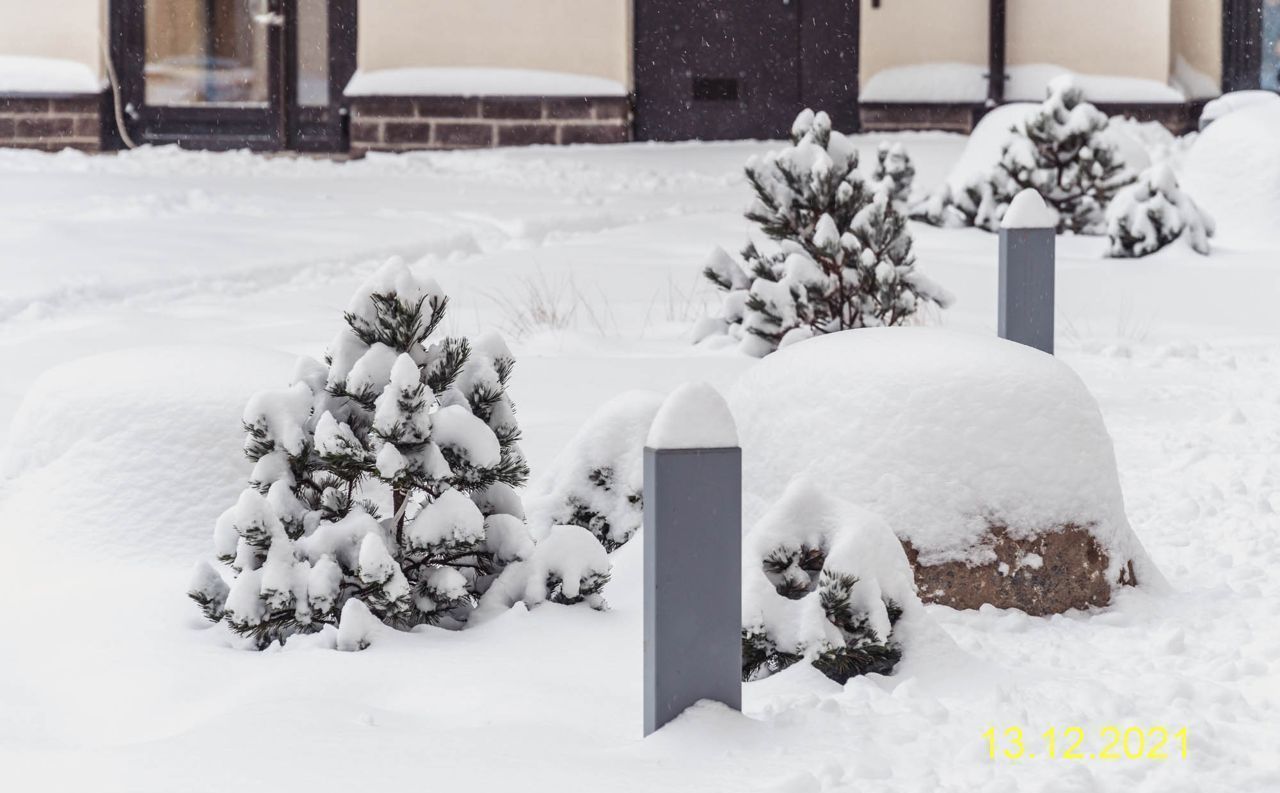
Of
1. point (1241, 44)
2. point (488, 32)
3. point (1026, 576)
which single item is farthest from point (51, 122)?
point (1026, 576)

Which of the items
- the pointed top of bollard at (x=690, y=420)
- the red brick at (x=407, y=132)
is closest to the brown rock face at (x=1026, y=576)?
the pointed top of bollard at (x=690, y=420)

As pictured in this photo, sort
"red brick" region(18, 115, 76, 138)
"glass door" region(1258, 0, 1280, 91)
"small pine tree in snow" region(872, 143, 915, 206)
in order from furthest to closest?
"glass door" region(1258, 0, 1280, 91), "red brick" region(18, 115, 76, 138), "small pine tree in snow" region(872, 143, 915, 206)

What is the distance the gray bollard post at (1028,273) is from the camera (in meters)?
5.50

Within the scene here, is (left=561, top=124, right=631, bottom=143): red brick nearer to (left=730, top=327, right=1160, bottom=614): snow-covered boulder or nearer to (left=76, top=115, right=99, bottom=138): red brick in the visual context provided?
(left=76, top=115, right=99, bottom=138): red brick

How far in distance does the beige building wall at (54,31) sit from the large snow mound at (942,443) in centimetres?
1377

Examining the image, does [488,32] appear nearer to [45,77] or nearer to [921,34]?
[45,77]

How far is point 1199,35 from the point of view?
1755 cm

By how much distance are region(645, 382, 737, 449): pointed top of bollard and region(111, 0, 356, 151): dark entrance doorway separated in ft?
45.5

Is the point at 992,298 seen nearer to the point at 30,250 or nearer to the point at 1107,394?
the point at 1107,394

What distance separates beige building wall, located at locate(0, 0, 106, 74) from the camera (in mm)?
15883

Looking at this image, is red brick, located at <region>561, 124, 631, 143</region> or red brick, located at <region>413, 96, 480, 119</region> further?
red brick, located at <region>561, 124, 631, 143</region>

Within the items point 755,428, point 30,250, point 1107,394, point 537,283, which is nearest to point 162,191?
point 30,250

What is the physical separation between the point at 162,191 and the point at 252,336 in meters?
5.07

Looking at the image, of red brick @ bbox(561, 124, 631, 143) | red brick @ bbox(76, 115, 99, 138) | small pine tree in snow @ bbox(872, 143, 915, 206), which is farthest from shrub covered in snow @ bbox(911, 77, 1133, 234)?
red brick @ bbox(76, 115, 99, 138)
